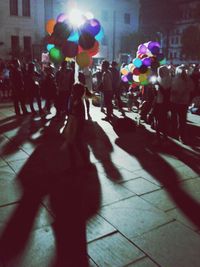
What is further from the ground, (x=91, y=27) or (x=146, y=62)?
(x=91, y=27)

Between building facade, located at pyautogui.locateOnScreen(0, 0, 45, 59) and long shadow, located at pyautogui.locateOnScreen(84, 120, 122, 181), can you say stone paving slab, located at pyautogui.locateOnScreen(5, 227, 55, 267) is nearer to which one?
long shadow, located at pyautogui.locateOnScreen(84, 120, 122, 181)

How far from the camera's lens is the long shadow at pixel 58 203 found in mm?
3248

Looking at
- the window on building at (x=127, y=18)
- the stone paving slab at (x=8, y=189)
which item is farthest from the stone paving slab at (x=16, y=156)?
the window on building at (x=127, y=18)

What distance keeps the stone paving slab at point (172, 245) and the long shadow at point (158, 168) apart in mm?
308

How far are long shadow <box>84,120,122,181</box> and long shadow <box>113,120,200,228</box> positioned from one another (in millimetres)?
369

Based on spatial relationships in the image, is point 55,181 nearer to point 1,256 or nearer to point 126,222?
point 126,222

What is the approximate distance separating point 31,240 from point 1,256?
→ 0.37 m

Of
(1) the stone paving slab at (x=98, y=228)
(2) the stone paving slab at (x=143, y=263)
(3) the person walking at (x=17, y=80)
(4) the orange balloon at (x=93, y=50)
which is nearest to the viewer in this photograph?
(2) the stone paving slab at (x=143, y=263)

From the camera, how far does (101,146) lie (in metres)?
7.09

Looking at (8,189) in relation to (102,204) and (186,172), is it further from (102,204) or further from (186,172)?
(186,172)

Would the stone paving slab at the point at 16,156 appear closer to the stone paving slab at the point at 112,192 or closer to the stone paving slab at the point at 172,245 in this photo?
the stone paving slab at the point at 112,192

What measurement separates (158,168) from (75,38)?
334 centimetres

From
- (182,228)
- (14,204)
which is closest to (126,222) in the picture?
(182,228)

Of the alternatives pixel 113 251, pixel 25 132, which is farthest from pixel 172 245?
pixel 25 132
